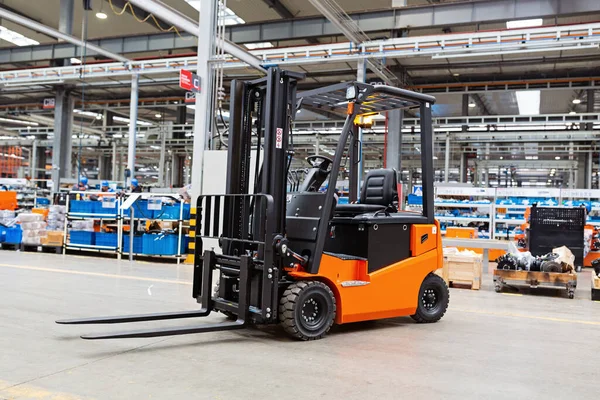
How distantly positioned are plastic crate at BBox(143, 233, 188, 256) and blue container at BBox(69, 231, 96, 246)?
173 centimetres

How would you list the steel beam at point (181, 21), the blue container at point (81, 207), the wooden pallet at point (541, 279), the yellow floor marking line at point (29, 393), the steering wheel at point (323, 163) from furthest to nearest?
1. the blue container at point (81, 207)
2. the steel beam at point (181, 21)
3. the wooden pallet at point (541, 279)
4. the steering wheel at point (323, 163)
5. the yellow floor marking line at point (29, 393)

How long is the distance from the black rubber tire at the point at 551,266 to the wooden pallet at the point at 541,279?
18 cm

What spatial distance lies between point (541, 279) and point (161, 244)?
7.87 metres

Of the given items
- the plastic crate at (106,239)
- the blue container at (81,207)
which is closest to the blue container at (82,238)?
the plastic crate at (106,239)

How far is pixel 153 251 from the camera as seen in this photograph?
1197 centimetres

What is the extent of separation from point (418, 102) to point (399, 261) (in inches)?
70.4

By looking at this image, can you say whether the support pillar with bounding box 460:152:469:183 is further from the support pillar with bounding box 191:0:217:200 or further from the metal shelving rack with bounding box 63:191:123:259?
the metal shelving rack with bounding box 63:191:123:259

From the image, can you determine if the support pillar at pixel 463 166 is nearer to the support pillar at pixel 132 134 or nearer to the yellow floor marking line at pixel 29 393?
the support pillar at pixel 132 134

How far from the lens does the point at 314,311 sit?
16.4ft

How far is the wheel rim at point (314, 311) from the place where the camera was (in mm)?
4879

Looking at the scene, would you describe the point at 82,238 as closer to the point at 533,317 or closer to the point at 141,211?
the point at 141,211

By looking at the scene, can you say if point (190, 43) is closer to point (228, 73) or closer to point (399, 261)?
point (228, 73)

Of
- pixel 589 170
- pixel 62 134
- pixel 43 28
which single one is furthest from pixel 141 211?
pixel 589 170

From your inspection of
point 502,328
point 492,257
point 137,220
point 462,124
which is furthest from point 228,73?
point 502,328
